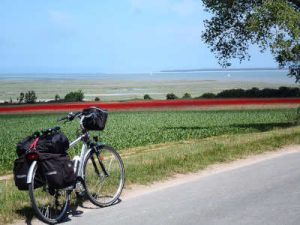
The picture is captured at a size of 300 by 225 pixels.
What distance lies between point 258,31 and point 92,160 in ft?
53.0

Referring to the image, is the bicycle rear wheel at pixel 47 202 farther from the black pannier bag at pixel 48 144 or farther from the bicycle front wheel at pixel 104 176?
the bicycle front wheel at pixel 104 176

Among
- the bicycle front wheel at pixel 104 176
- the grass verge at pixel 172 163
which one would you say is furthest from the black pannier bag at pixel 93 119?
the grass verge at pixel 172 163

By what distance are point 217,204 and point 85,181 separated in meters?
1.86

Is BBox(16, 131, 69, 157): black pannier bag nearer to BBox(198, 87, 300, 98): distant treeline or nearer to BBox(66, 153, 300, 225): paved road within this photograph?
BBox(66, 153, 300, 225): paved road

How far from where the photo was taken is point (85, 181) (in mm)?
7395

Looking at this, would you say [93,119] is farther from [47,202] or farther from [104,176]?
[47,202]

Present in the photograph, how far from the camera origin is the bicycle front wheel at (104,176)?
7.64 metres

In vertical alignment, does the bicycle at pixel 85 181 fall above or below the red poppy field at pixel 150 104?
above

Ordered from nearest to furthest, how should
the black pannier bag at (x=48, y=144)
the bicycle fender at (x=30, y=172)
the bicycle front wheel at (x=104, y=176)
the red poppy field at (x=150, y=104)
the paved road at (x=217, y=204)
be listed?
1. the bicycle fender at (x=30, y=172)
2. the black pannier bag at (x=48, y=144)
3. the paved road at (x=217, y=204)
4. the bicycle front wheel at (x=104, y=176)
5. the red poppy field at (x=150, y=104)

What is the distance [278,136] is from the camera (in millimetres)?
16031


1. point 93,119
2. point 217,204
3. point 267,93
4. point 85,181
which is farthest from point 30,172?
point 267,93

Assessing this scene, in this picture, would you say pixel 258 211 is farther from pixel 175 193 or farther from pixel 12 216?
pixel 12 216

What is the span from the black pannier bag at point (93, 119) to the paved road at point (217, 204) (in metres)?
1.15

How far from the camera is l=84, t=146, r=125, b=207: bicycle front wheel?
7.64 metres
